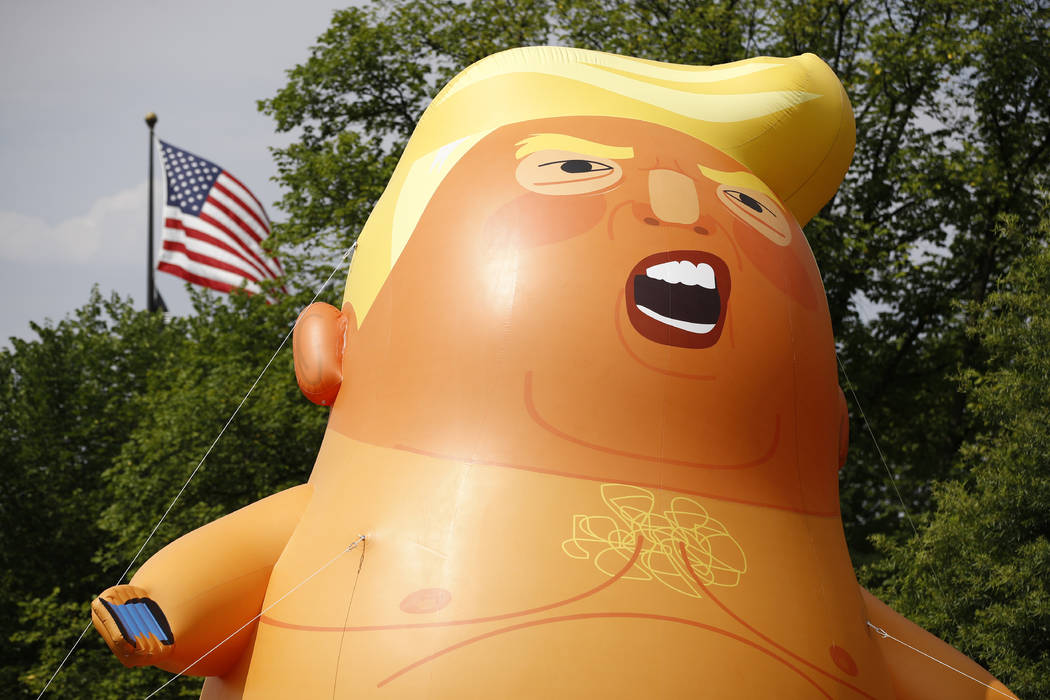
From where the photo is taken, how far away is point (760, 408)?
584 cm

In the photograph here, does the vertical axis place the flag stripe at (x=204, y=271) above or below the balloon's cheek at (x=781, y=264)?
below

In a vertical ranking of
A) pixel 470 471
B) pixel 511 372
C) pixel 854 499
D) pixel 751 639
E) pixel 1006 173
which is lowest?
pixel 854 499

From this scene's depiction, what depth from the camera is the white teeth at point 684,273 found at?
5.78 m

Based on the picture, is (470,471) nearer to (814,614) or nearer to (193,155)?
(814,614)

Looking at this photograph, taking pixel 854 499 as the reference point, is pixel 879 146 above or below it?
above

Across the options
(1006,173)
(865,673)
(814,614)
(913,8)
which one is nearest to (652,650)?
(814,614)

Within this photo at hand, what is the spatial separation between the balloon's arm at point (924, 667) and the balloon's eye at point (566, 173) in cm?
314

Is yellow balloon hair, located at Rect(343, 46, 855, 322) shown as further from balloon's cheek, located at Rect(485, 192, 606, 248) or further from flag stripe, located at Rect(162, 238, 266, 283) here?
flag stripe, located at Rect(162, 238, 266, 283)

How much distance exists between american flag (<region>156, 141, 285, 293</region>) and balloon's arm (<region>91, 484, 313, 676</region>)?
14.6 metres

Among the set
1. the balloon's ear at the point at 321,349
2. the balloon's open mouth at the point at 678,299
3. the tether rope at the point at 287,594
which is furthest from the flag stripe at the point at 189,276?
the balloon's open mouth at the point at 678,299

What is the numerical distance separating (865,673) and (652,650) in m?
1.43

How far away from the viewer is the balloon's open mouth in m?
5.68

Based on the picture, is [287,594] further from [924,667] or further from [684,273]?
[924,667]

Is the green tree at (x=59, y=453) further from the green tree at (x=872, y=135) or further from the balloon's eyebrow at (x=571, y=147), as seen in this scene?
the balloon's eyebrow at (x=571, y=147)
